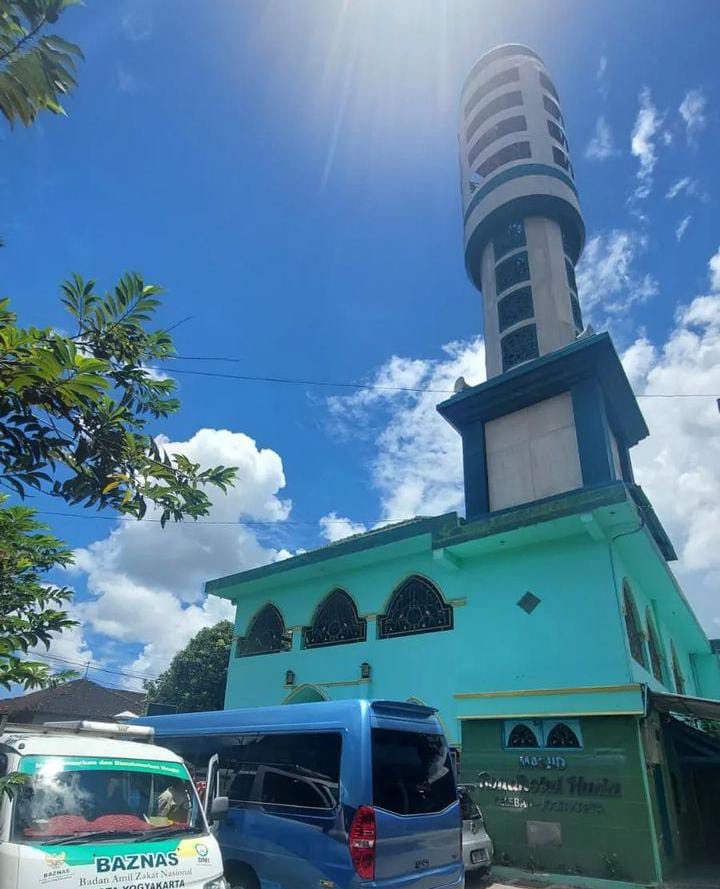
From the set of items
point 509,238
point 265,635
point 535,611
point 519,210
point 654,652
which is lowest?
point 654,652

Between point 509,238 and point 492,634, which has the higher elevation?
point 509,238

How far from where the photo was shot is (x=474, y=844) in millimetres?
8047

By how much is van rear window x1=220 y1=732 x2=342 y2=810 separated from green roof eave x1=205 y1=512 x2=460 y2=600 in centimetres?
624

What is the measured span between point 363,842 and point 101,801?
7.08 ft

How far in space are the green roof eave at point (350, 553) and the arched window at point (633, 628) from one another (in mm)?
3423

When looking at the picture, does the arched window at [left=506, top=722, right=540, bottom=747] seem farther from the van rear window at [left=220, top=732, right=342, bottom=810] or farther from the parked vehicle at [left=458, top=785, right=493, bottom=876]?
the van rear window at [left=220, top=732, right=342, bottom=810]

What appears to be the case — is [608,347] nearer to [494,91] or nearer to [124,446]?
[124,446]

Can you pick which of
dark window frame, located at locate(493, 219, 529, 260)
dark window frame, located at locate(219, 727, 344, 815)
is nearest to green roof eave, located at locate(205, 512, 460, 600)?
dark window frame, located at locate(219, 727, 344, 815)

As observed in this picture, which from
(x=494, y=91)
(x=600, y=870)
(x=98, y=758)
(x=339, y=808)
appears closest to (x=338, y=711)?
(x=339, y=808)

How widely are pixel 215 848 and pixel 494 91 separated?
2277 cm

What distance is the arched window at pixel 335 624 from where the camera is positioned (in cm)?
1339

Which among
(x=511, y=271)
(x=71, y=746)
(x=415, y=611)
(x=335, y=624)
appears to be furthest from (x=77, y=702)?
(x=71, y=746)

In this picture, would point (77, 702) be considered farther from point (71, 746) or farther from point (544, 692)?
point (71, 746)

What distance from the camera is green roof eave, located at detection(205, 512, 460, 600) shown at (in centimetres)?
1229
